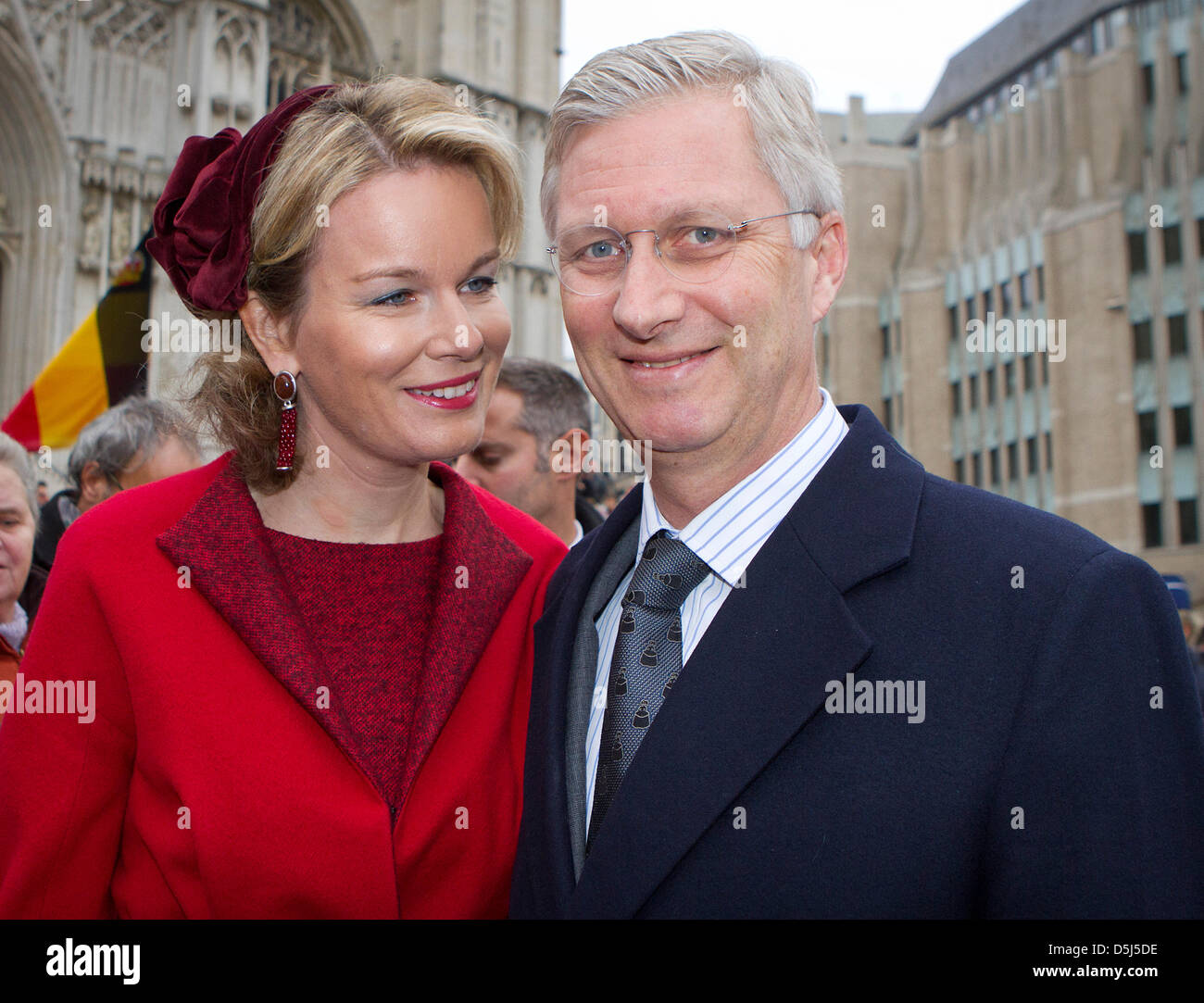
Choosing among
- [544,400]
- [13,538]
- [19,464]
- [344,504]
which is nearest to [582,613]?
[344,504]

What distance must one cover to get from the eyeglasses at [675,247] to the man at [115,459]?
3.03 m

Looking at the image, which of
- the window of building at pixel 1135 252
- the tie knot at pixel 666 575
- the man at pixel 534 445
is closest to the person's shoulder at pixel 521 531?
the tie knot at pixel 666 575

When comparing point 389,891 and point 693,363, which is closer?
point 693,363

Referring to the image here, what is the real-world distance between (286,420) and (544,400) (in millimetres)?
2684

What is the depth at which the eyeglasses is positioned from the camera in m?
1.95

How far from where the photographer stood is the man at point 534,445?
5086mm

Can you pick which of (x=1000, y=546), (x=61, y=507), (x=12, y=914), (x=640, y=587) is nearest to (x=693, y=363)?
(x=640, y=587)

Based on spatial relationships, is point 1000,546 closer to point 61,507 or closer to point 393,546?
point 393,546

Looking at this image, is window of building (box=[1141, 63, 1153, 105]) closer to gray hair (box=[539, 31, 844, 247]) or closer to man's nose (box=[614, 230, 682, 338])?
gray hair (box=[539, 31, 844, 247])

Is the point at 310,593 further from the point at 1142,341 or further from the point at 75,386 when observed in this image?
the point at 1142,341

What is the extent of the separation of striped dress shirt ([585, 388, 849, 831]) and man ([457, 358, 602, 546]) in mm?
3050

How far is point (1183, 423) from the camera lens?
30078 mm

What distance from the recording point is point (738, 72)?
2.00m

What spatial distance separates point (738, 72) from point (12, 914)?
206cm
